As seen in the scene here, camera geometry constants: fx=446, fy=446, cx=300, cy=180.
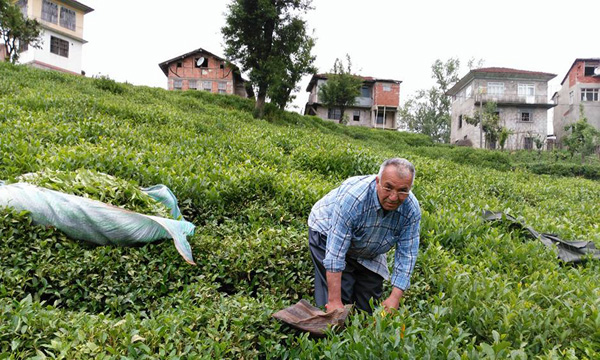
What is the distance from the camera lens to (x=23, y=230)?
4.21 meters

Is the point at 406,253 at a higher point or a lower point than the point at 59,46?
lower

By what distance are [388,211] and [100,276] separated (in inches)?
102

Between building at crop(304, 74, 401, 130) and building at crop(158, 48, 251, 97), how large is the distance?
7951 millimetres

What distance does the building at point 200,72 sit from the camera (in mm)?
35500

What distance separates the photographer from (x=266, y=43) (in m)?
20.1

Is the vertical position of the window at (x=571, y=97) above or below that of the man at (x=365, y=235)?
above

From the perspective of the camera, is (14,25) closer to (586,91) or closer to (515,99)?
(515,99)

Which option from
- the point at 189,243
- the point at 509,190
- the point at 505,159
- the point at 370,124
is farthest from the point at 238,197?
the point at 370,124

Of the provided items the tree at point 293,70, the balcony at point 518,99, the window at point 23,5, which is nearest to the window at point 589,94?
the balcony at point 518,99

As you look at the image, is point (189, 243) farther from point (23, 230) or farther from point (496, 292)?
point (496, 292)

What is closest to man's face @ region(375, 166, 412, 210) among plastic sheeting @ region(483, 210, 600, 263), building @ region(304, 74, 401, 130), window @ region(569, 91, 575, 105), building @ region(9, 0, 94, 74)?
plastic sheeting @ region(483, 210, 600, 263)

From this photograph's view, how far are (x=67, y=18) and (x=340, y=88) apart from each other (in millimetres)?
20656

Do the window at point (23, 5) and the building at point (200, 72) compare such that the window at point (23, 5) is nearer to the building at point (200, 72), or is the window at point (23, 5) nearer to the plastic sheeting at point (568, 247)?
the building at point (200, 72)

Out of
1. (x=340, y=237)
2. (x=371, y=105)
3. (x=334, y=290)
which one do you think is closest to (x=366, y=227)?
(x=340, y=237)
